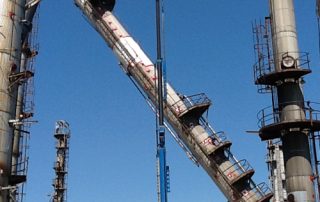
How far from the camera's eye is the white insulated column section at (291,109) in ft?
100

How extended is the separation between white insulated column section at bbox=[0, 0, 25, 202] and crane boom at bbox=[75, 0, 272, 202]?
25.7ft

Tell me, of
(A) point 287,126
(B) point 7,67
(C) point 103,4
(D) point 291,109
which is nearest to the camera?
(A) point 287,126

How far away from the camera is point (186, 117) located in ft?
115

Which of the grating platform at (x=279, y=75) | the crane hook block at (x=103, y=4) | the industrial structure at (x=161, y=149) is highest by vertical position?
the crane hook block at (x=103, y=4)

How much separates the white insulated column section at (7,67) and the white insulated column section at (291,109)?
16133 millimetres

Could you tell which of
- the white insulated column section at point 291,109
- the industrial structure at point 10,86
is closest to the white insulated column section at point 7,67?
the industrial structure at point 10,86

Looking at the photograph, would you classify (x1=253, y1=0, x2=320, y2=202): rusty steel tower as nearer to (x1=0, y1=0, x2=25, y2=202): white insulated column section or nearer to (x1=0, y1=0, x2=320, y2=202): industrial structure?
(x1=0, y1=0, x2=320, y2=202): industrial structure

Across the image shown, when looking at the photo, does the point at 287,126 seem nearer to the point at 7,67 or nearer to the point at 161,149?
the point at 161,149

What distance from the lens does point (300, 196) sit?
Result: 30.4 meters

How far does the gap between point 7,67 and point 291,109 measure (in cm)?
1721

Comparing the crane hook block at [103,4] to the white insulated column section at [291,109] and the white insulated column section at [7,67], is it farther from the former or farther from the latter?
the white insulated column section at [291,109]

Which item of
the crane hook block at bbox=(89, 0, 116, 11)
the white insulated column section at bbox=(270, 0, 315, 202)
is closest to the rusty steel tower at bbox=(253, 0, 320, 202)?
the white insulated column section at bbox=(270, 0, 315, 202)

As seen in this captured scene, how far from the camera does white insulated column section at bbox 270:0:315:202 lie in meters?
30.6

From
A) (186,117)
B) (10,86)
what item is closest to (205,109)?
(186,117)
